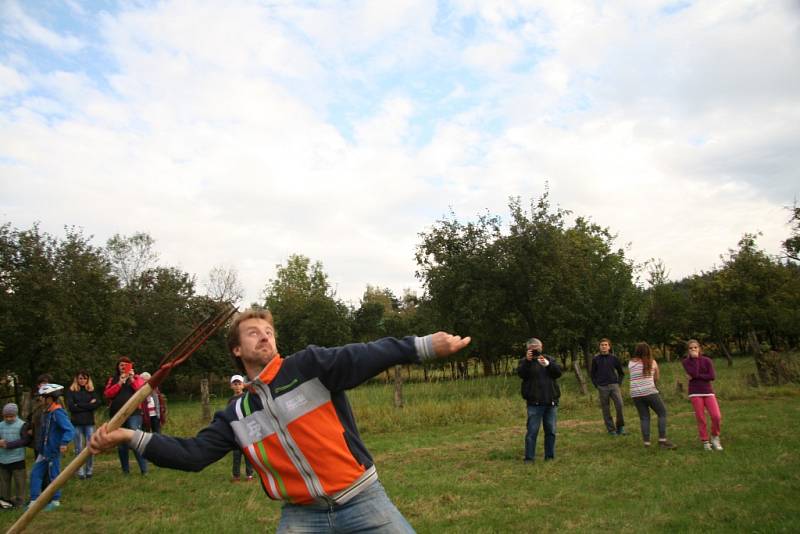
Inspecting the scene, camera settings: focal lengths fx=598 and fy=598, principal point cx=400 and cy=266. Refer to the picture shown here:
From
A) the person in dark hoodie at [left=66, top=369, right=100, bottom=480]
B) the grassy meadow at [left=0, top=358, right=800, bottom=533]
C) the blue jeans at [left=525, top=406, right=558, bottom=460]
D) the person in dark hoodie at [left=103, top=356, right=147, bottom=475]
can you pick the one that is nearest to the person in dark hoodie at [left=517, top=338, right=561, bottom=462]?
the blue jeans at [left=525, top=406, right=558, bottom=460]

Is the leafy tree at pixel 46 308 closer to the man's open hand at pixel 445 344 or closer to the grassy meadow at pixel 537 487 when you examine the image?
the grassy meadow at pixel 537 487

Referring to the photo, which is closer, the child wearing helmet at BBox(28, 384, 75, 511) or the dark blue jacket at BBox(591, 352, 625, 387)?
the child wearing helmet at BBox(28, 384, 75, 511)

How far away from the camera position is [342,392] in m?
3.33

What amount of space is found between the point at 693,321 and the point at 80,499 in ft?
141

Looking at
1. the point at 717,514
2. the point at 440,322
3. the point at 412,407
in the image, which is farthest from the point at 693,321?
the point at 717,514

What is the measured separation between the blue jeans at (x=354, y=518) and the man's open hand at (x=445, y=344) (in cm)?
85

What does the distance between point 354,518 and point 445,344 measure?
3.36 feet

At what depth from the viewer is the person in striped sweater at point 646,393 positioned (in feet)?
34.7

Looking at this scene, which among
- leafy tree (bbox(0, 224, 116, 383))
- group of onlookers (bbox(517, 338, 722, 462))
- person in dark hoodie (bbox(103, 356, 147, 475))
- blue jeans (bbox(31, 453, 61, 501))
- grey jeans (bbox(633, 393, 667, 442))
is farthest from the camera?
leafy tree (bbox(0, 224, 116, 383))

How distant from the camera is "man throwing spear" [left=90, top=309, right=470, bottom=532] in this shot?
3105mm

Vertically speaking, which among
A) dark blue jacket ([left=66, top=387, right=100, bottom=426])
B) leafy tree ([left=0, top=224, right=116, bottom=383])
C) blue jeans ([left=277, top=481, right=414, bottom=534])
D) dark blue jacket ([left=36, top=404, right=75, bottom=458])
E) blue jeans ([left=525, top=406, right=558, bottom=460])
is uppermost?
leafy tree ([left=0, top=224, right=116, bottom=383])

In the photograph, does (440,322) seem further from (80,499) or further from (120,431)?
(120,431)

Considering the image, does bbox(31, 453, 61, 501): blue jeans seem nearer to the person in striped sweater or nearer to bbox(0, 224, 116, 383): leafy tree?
the person in striped sweater

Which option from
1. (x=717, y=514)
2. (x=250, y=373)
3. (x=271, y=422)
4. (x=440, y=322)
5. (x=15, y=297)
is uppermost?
(x=15, y=297)
